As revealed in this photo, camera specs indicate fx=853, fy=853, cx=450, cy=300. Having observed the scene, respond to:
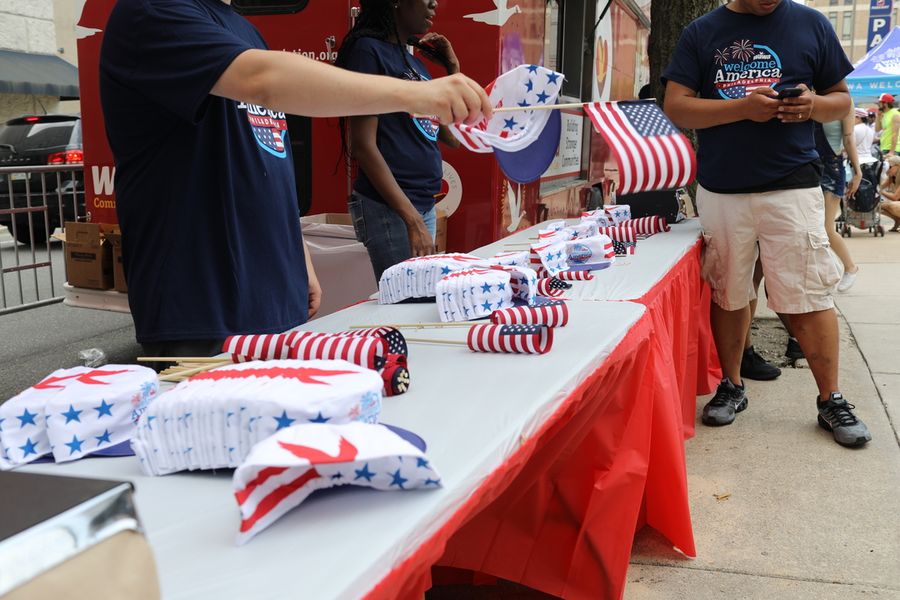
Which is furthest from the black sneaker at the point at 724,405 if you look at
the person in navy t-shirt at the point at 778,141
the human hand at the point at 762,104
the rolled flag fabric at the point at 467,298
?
the rolled flag fabric at the point at 467,298

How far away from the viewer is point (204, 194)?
7.13 ft

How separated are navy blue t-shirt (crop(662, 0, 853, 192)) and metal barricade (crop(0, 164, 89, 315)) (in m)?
4.15

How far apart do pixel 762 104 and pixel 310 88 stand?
255cm

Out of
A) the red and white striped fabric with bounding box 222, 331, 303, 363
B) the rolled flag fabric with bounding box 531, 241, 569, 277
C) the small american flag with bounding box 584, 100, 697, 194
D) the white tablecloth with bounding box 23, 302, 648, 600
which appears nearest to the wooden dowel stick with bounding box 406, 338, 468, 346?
the white tablecloth with bounding box 23, 302, 648, 600

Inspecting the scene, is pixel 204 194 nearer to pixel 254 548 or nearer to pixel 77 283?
pixel 254 548

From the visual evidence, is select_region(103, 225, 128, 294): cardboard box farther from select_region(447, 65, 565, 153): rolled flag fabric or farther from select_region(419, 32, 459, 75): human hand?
select_region(447, 65, 565, 153): rolled flag fabric

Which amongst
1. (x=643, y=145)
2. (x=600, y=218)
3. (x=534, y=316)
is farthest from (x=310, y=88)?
(x=600, y=218)

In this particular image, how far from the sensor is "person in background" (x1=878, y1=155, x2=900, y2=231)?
43.4ft

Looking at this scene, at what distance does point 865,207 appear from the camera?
12.1 metres

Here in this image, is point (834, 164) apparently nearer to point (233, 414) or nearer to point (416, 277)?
point (416, 277)

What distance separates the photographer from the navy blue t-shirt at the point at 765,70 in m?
3.83

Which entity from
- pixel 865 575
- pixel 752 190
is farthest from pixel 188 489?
pixel 752 190

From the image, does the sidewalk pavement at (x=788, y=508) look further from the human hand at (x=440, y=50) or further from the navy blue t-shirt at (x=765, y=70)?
the human hand at (x=440, y=50)

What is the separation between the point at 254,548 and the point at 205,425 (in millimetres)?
282
